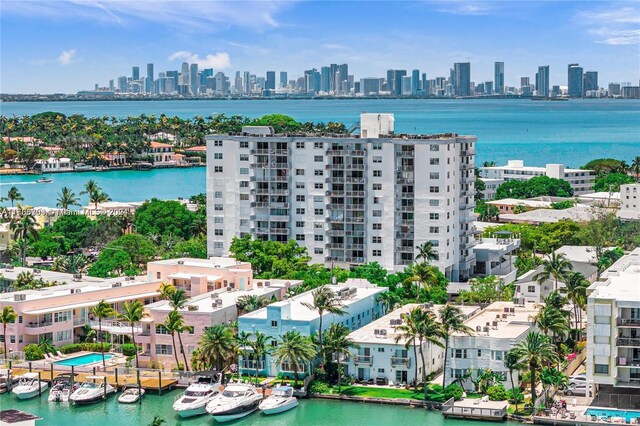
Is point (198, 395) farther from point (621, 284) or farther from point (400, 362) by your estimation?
point (621, 284)

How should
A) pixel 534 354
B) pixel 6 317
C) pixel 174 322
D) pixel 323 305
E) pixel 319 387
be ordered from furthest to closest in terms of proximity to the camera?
pixel 6 317
pixel 174 322
pixel 323 305
pixel 319 387
pixel 534 354

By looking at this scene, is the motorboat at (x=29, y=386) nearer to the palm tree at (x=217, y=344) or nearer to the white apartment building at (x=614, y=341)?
the palm tree at (x=217, y=344)

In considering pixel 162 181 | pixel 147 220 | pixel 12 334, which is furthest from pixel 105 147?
pixel 12 334

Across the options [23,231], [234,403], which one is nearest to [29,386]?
[234,403]

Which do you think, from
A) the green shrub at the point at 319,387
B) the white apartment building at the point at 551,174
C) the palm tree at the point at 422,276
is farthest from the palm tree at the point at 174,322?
the white apartment building at the point at 551,174

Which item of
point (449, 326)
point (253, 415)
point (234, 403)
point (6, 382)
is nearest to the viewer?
point (234, 403)

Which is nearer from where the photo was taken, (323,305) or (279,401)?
(279,401)

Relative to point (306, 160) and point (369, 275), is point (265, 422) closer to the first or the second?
point (369, 275)
